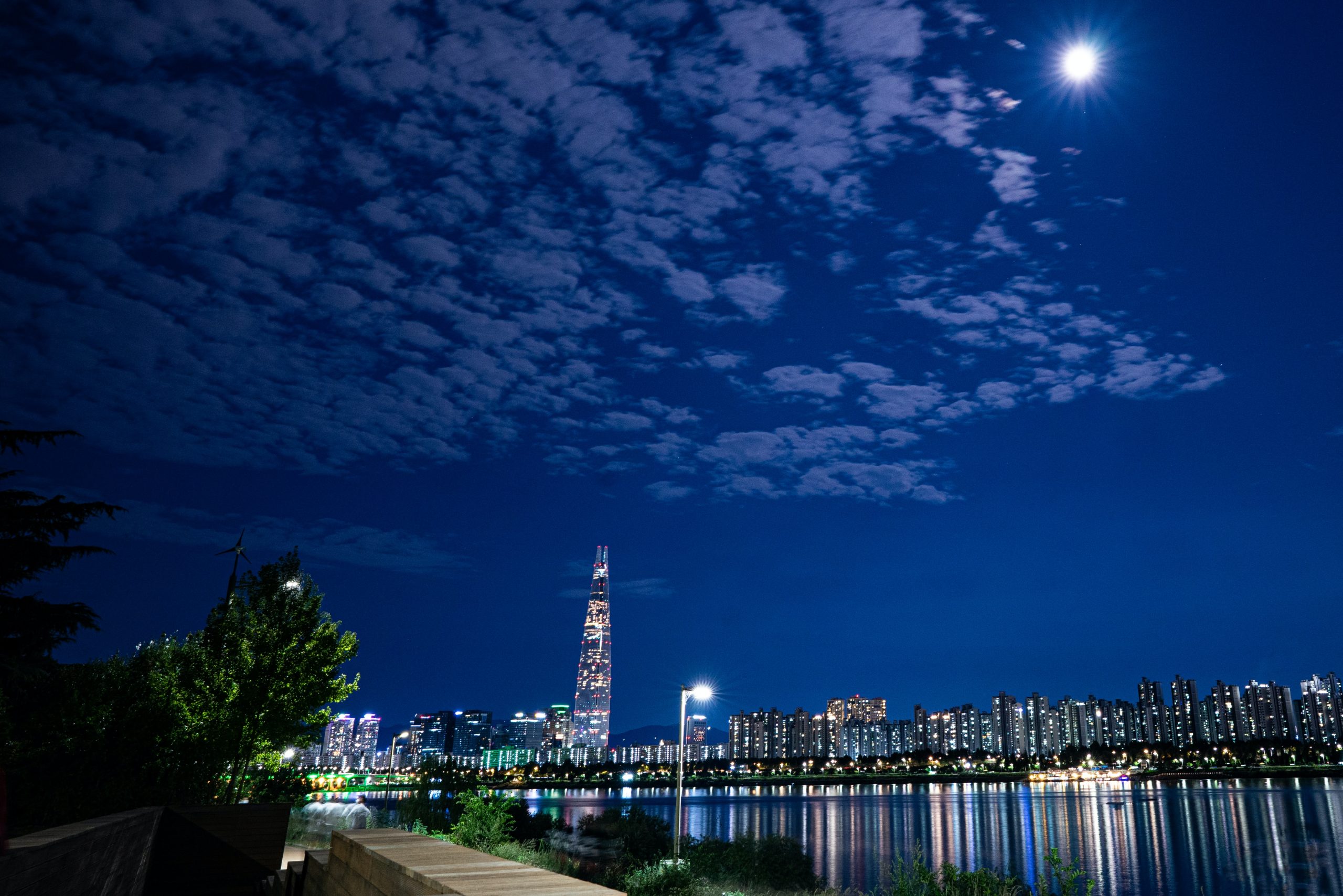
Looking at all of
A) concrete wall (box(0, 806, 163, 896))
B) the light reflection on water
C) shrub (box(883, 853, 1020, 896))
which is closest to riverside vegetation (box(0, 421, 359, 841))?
concrete wall (box(0, 806, 163, 896))

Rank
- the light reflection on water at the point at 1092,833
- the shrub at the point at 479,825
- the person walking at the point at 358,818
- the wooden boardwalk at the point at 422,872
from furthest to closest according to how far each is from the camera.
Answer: the light reflection on water at the point at 1092,833
the person walking at the point at 358,818
the shrub at the point at 479,825
the wooden boardwalk at the point at 422,872

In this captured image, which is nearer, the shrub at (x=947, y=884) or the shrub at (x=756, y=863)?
the shrub at (x=947, y=884)

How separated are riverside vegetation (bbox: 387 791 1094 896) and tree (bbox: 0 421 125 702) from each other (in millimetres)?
11108

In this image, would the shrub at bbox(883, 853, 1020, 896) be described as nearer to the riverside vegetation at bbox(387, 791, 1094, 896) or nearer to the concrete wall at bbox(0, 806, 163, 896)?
the riverside vegetation at bbox(387, 791, 1094, 896)

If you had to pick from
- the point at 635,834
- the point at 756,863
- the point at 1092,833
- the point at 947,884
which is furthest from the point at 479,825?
the point at 1092,833

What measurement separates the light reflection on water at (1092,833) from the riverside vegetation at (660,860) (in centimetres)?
590

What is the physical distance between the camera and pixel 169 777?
1905 centimetres

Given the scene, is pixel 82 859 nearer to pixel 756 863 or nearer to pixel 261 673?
pixel 261 673

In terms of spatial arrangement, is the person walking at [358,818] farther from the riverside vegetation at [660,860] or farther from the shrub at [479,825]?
the shrub at [479,825]

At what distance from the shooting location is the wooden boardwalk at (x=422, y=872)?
463 cm

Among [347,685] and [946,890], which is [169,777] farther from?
[946,890]

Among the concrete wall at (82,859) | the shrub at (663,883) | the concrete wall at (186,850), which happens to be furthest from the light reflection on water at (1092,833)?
the concrete wall at (82,859)

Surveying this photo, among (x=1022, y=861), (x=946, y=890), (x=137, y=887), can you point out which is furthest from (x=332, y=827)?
(x=1022, y=861)

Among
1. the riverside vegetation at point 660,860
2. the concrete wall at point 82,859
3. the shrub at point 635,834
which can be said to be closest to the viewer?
the concrete wall at point 82,859
